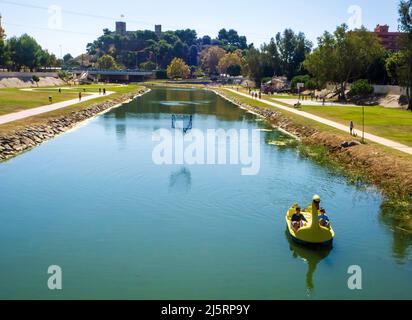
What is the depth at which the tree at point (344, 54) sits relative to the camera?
98.8 meters

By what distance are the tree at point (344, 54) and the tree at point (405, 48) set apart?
2067cm

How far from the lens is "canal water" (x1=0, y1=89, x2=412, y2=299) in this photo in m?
19.7

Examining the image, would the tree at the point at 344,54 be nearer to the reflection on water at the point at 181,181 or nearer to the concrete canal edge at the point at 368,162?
the concrete canal edge at the point at 368,162

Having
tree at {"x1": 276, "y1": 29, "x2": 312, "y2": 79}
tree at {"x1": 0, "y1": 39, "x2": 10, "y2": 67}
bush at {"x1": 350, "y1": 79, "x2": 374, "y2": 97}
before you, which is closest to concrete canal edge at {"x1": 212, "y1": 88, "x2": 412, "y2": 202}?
bush at {"x1": 350, "y1": 79, "x2": 374, "y2": 97}

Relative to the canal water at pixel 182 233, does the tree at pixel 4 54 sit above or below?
above

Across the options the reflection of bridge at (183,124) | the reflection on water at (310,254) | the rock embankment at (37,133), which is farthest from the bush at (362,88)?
the reflection on water at (310,254)

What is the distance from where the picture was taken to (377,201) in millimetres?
31422

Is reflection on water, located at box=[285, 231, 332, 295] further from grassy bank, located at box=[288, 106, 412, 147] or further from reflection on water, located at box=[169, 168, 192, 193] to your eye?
grassy bank, located at box=[288, 106, 412, 147]

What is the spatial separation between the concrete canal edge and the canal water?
1.48 m

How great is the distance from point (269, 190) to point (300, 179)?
440 cm

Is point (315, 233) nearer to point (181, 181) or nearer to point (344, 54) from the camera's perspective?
point (181, 181)

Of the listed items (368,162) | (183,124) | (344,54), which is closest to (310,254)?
(368,162)

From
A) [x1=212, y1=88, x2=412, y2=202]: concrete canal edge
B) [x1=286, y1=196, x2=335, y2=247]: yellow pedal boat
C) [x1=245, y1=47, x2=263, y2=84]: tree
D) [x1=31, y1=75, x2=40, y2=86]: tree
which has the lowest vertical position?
[x1=286, y1=196, x2=335, y2=247]: yellow pedal boat
